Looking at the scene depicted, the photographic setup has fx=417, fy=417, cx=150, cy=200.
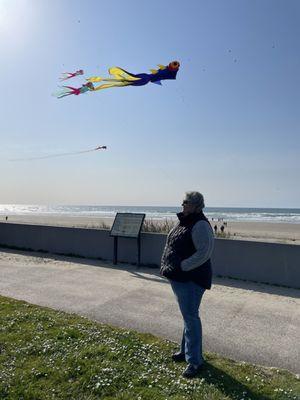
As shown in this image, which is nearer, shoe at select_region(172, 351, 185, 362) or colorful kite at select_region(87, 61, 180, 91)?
shoe at select_region(172, 351, 185, 362)

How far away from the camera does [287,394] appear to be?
3.45 metres

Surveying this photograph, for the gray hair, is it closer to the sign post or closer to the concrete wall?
the concrete wall

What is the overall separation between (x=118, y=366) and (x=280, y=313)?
3.08 m

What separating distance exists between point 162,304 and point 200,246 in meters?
2.76

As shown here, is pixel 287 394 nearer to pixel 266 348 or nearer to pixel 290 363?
pixel 290 363

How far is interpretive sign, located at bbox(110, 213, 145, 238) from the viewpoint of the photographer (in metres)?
9.45

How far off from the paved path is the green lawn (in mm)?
495

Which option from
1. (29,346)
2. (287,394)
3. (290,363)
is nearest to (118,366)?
(29,346)

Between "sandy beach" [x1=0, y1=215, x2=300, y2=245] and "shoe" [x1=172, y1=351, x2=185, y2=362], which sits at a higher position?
"sandy beach" [x1=0, y1=215, x2=300, y2=245]

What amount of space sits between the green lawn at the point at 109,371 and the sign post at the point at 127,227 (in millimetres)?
4560

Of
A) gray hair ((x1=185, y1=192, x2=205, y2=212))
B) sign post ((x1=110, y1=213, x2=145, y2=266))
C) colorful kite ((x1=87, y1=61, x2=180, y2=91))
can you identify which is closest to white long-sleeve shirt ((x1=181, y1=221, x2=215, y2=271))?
gray hair ((x1=185, y1=192, x2=205, y2=212))

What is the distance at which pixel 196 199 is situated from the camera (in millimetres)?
3975

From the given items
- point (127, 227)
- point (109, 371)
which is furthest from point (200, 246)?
point (127, 227)

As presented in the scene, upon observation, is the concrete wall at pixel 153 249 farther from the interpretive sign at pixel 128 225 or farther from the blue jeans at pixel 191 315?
the blue jeans at pixel 191 315
